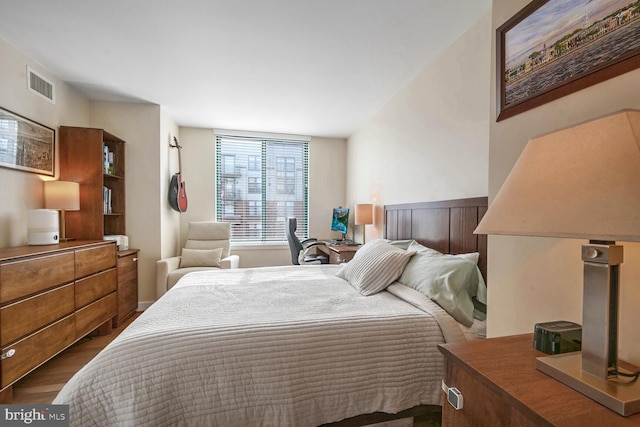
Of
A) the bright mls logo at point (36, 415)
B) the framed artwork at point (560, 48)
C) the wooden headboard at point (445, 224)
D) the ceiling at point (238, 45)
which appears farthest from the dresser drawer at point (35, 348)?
the framed artwork at point (560, 48)

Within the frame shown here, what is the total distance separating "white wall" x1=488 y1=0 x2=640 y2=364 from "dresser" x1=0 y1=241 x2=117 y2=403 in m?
2.65

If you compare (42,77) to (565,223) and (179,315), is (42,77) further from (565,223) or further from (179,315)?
(565,223)

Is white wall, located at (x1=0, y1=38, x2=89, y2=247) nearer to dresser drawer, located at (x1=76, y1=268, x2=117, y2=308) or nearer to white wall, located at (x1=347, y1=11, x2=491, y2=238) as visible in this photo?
dresser drawer, located at (x1=76, y1=268, x2=117, y2=308)

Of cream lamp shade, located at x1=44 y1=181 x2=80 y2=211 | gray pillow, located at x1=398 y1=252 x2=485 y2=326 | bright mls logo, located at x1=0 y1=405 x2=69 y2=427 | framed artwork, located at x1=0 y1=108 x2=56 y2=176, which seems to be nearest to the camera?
bright mls logo, located at x1=0 y1=405 x2=69 y2=427

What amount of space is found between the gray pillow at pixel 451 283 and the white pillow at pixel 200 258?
2.68m

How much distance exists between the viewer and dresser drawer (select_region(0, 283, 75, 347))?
1.64 metres

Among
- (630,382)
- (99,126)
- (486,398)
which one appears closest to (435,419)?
(486,398)

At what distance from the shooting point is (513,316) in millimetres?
1190

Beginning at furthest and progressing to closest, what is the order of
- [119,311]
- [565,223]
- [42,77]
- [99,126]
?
[99,126], [119,311], [42,77], [565,223]

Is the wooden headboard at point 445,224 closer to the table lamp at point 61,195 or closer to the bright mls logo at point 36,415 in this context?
the bright mls logo at point 36,415

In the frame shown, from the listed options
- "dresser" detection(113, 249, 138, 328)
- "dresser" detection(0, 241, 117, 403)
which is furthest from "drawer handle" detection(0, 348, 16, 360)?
"dresser" detection(113, 249, 138, 328)

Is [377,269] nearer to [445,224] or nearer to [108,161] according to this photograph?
[445,224]

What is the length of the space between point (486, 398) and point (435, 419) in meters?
1.02

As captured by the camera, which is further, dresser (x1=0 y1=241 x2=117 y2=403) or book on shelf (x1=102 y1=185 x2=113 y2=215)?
book on shelf (x1=102 y1=185 x2=113 y2=215)
